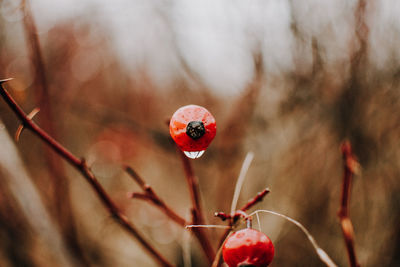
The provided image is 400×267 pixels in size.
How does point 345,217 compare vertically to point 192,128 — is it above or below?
below

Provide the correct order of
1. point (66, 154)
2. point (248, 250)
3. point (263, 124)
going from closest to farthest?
point (248, 250) → point (66, 154) → point (263, 124)

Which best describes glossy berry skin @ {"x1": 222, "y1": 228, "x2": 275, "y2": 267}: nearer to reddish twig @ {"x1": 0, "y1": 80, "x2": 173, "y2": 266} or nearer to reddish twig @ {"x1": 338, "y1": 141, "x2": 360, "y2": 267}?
reddish twig @ {"x1": 338, "y1": 141, "x2": 360, "y2": 267}

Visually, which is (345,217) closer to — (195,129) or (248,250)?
(248,250)

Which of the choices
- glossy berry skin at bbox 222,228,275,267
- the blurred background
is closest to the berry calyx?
glossy berry skin at bbox 222,228,275,267

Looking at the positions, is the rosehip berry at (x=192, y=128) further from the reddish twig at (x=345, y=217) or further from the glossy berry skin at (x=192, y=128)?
the reddish twig at (x=345, y=217)

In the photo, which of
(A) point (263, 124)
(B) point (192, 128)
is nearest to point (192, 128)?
(B) point (192, 128)
